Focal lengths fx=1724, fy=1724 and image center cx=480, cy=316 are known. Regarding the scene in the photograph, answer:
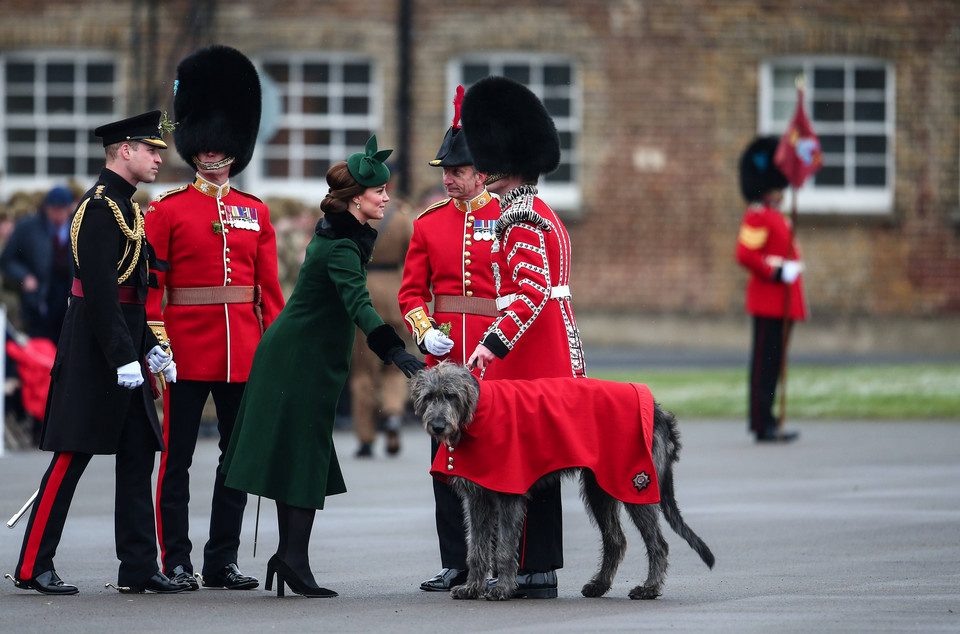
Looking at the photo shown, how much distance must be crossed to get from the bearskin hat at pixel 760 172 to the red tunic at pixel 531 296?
8.18 meters

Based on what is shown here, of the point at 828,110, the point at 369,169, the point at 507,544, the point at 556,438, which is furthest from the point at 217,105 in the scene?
the point at 828,110

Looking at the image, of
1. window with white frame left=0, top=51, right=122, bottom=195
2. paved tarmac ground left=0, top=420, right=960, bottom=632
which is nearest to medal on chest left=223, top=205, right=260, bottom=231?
paved tarmac ground left=0, top=420, right=960, bottom=632

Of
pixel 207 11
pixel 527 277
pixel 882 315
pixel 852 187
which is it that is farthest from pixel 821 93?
pixel 527 277

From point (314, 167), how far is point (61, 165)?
370 centimetres

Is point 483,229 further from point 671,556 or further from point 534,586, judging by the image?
point 671,556

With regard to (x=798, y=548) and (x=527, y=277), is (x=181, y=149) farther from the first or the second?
(x=798, y=548)

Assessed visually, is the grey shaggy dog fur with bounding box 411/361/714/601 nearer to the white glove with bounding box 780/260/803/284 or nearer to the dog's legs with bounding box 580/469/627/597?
the dog's legs with bounding box 580/469/627/597

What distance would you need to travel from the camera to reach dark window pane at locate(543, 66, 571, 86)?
24328mm

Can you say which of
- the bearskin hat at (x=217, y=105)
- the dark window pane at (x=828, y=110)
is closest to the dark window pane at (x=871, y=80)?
the dark window pane at (x=828, y=110)

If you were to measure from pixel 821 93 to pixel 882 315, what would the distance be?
10.7ft

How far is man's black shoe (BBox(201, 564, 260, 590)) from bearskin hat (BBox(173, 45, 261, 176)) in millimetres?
1920

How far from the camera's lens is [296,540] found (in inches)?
290

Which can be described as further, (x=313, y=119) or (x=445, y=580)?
(x=313, y=119)

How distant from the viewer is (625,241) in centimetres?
2433
